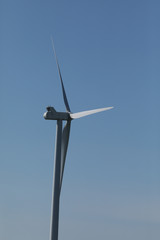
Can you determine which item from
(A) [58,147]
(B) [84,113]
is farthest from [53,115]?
(B) [84,113]

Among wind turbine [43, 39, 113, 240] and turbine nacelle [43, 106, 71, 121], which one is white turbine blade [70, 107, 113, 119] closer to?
wind turbine [43, 39, 113, 240]

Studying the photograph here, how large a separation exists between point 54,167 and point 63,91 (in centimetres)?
731

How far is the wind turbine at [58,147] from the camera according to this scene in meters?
26.6

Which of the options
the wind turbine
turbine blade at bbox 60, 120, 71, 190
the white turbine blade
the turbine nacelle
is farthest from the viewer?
turbine blade at bbox 60, 120, 71, 190

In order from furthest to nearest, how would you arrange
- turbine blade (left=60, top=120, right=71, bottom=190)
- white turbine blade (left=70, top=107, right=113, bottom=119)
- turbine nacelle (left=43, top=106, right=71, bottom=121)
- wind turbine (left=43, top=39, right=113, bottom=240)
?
turbine blade (left=60, top=120, right=71, bottom=190), turbine nacelle (left=43, top=106, right=71, bottom=121), wind turbine (left=43, top=39, right=113, bottom=240), white turbine blade (left=70, top=107, right=113, bottom=119)

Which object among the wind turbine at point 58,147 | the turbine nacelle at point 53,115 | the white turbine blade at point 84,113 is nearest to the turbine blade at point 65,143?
the wind turbine at point 58,147

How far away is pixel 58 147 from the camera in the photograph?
2828 cm

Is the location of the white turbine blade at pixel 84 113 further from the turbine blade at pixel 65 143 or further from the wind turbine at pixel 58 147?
the turbine blade at pixel 65 143

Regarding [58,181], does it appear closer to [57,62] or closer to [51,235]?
[51,235]

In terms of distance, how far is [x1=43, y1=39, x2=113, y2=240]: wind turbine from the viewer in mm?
26641

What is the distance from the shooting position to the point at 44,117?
29.1m

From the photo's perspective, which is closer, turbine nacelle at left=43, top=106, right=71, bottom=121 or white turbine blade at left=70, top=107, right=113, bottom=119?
white turbine blade at left=70, top=107, right=113, bottom=119

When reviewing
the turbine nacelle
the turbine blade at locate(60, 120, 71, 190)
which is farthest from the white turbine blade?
the turbine blade at locate(60, 120, 71, 190)

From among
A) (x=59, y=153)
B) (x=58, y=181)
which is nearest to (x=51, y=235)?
(x=58, y=181)
